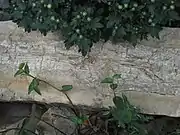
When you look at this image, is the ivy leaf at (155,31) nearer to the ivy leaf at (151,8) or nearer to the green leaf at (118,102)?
the ivy leaf at (151,8)

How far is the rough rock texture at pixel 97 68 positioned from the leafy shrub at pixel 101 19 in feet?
0.18

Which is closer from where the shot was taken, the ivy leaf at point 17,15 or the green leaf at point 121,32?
the green leaf at point 121,32

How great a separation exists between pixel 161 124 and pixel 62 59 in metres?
0.47

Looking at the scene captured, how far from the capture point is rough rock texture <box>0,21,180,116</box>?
5.61 feet

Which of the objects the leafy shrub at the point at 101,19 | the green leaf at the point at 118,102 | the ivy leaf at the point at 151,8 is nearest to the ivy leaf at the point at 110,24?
the leafy shrub at the point at 101,19

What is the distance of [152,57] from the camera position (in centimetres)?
171

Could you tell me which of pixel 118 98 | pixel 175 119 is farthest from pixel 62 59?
pixel 175 119

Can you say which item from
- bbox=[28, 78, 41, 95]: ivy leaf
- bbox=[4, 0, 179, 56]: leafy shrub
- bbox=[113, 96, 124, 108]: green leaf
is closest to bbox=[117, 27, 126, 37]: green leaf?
bbox=[4, 0, 179, 56]: leafy shrub

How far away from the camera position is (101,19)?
168cm

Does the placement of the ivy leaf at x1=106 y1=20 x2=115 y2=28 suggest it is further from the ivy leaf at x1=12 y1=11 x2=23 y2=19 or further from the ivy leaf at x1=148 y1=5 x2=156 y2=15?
the ivy leaf at x1=12 y1=11 x2=23 y2=19

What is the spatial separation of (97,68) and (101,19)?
188mm

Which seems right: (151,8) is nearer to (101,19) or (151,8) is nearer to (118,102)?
(101,19)

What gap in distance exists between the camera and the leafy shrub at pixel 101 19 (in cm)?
163

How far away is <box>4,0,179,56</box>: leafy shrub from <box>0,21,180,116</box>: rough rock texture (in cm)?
5
